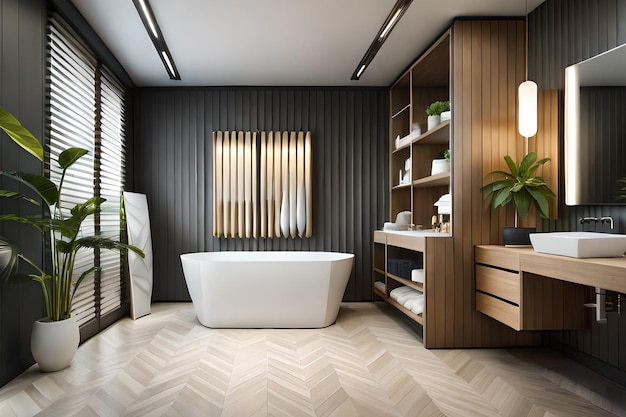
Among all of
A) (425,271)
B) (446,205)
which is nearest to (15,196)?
(425,271)

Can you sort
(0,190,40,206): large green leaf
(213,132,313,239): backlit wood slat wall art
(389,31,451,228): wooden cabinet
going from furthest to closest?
(213,132,313,239): backlit wood slat wall art
(389,31,451,228): wooden cabinet
(0,190,40,206): large green leaf

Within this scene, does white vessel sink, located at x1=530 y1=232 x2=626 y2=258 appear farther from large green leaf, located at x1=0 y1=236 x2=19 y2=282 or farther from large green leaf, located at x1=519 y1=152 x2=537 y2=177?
large green leaf, located at x1=0 y1=236 x2=19 y2=282

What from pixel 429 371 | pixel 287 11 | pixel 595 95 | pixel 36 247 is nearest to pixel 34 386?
pixel 36 247

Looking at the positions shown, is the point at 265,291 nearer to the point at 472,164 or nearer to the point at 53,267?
the point at 53,267

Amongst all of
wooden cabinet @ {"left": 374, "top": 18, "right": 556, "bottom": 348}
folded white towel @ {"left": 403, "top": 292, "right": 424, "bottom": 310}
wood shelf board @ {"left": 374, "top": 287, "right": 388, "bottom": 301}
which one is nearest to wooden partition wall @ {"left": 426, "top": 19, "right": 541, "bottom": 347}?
wooden cabinet @ {"left": 374, "top": 18, "right": 556, "bottom": 348}

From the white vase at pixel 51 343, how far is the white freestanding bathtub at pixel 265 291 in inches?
54.2

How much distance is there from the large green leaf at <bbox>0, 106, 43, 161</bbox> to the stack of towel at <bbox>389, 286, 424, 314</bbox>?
3.05m

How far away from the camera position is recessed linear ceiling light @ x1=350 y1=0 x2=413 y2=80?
3424 millimetres

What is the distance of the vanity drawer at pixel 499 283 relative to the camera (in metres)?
3.15

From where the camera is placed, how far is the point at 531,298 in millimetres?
3098

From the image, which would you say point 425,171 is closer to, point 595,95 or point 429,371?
point 595,95

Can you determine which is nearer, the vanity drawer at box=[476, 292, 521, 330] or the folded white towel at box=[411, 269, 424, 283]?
the vanity drawer at box=[476, 292, 521, 330]

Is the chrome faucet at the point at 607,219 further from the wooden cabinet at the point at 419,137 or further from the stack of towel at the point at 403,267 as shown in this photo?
the stack of towel at the point at 403,267

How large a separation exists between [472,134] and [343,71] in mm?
1958
